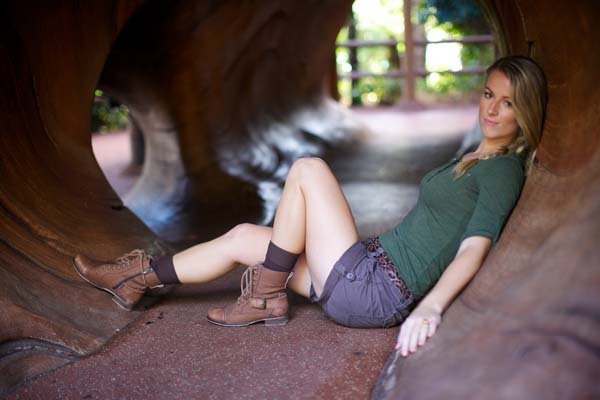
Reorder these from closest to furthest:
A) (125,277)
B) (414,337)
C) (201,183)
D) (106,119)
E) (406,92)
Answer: (414,337) → (125,277) → (201,183) → (106,119) → (406,92)

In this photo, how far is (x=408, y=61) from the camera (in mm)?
10844


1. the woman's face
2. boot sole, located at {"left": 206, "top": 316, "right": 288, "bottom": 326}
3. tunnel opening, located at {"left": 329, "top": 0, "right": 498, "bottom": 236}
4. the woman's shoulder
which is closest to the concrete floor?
boot sole, located at {"left": 206, "top": 316, "right": 288, "bottom": 326}

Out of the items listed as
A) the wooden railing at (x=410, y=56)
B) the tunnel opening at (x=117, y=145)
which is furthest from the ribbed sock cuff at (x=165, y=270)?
the wooden railing at (x=410, y=56)

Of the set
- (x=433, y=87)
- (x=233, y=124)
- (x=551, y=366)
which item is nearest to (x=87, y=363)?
(x=551, y=366)

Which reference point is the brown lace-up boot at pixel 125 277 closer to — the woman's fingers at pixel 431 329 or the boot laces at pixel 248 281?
the boot laces at pixel 248 281

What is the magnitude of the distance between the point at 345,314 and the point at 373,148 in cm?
508

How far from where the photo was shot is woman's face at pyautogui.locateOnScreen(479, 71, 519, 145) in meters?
2.17

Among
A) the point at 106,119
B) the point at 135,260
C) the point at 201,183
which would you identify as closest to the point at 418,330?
the point at 135,260

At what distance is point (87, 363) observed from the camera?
2285 mm

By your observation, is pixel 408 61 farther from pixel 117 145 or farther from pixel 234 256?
pixel 234 256

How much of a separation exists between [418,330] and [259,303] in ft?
2.26

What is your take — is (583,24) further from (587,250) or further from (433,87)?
(433,87)

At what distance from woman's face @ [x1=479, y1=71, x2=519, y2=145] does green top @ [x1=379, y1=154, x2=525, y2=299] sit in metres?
0.08

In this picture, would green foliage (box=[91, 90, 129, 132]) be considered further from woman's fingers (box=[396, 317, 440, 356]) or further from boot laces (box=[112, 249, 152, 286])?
woman's fingers (box=[396, 317, 440, 356])
